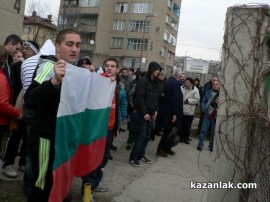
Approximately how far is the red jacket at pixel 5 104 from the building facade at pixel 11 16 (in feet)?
49.4

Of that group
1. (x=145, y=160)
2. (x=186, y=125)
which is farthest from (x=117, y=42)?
(x=145, y=160)

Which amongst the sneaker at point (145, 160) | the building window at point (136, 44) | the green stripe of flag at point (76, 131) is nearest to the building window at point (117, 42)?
the building window at point (136, 44)

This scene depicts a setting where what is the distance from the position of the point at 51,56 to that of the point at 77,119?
0.65 meters

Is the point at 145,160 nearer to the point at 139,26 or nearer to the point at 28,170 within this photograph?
the point at 28,170

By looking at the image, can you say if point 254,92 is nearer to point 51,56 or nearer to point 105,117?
point 105,117

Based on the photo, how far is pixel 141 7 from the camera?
5850 cm

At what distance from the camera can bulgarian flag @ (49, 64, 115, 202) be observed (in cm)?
313

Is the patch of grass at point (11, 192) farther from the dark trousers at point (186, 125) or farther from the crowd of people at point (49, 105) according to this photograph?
the dark trousers at point (186, 125)

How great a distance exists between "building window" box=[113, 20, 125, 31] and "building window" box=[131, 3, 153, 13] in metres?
2.72

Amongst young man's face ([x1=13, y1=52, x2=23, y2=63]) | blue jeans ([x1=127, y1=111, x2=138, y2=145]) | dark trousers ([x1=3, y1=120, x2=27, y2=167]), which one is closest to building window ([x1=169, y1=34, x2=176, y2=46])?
blue jeans ([x1=127, y1=111, x2=138, y2=145])

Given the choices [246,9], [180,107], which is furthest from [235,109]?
[180,107]

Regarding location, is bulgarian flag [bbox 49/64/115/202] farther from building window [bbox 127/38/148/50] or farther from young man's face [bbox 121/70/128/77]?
building window [bbox 127/38/148/50]

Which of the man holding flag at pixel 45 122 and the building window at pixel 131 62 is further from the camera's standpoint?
the building window at pixel 131 62

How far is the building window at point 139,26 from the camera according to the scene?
5703 centimetres
